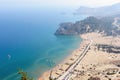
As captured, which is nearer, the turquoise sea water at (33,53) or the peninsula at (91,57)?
the peninsula at (91,57)

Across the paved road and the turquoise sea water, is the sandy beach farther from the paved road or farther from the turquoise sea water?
the turquoise sea water

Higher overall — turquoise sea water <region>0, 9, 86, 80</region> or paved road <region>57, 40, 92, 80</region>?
turquoise sea water <region>0, 9, 86, 80</region>

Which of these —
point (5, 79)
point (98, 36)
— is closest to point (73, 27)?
point (98, 36)

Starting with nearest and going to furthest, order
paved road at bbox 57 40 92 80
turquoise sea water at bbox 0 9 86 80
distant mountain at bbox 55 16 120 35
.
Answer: paved road at bbox 57 40 92 80 < turquoise sea water at bbox 0 9 86 80 < distant mountain at bbox 55 16 120 35

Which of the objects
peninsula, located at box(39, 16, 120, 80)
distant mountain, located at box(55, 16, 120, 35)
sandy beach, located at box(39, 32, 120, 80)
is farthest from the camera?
distant mountain, located at box(55, 16, 120, 35)

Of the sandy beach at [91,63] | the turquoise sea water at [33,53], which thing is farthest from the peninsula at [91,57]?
the turquoise sea water at [33,53]

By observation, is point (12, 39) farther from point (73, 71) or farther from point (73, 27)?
point (73, 71)

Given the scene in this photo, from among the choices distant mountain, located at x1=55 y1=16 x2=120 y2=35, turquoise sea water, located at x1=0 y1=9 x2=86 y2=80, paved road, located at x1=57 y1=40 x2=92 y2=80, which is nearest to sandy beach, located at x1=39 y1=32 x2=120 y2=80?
paved road, located at x1=57 y1=40 x2=92 y2=80

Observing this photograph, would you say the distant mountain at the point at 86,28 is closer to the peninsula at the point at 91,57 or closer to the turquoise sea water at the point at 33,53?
the peninsula at the point at 91,57
